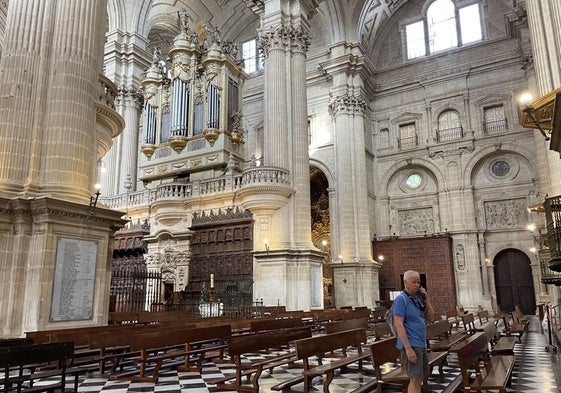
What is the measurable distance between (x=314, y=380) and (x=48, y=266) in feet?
15.8

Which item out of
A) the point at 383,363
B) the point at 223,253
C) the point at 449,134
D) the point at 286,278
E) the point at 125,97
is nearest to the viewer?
the point at 383,363

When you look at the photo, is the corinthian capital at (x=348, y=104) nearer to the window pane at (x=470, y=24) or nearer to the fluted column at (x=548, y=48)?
the window pane at (x=470, y=24)

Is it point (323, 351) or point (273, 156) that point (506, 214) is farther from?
point (323, 351)

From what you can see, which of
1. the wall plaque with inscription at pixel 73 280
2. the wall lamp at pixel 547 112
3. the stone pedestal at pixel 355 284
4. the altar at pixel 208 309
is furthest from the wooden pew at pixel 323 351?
the stone pedestal at pixel 355 284

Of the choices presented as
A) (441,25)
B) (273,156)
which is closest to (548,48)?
(273,156)

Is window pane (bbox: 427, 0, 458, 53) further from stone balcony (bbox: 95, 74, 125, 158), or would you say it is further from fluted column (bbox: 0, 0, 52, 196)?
fluted column (bbox: 0, 0, 52, 196)

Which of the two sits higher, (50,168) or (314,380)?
(50,168)

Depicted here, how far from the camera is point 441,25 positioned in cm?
2591

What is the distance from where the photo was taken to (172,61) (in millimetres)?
21750

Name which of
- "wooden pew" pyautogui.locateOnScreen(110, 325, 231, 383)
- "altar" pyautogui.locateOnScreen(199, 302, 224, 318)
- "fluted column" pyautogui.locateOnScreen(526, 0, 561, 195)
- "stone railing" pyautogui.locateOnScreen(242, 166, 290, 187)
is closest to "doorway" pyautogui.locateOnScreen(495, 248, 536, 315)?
"fluted column" pyautogui.locateOnScreen(526, 0, 561, 195)

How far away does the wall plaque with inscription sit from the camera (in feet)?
25.2

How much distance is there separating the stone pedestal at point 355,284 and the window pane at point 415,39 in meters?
13.2

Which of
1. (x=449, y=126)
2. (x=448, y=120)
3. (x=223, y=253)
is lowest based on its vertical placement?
(x=223, y=253)

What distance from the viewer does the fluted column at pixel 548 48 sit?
34.7 ft
